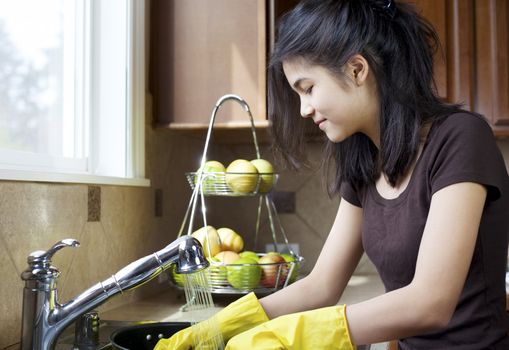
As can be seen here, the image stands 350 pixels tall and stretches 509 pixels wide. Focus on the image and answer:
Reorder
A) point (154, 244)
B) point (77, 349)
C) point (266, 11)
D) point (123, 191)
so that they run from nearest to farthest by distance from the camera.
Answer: point (77, 349), point (123, 191), point (266, 11), point (154, 244)

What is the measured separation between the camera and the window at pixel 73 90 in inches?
48.5

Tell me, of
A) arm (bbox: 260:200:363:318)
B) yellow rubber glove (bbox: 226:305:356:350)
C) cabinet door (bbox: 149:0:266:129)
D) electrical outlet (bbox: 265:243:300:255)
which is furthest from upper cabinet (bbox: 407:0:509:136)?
yellow rubber glove (bbox: 226:305:356:350)

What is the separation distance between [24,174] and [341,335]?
65 centimetres

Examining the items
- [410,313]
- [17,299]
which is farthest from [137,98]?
[410,313]

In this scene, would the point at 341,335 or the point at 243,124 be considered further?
the point at 243,124

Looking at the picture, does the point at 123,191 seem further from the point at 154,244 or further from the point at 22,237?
the point at 22,237

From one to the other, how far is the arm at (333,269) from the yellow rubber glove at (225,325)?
0.10 metres

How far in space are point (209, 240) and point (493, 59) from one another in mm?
1093

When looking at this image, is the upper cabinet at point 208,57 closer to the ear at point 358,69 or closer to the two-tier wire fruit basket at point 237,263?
the two-tier wire fruit basket at point 237,263

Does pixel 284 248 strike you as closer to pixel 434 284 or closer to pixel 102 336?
pixel 102 336

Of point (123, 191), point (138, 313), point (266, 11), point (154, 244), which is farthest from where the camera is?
point (154, 244)

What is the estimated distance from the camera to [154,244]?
1.71 metres

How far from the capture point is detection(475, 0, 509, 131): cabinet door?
1864mm

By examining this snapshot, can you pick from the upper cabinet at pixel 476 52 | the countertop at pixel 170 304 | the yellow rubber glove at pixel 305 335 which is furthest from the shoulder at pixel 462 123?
the upper cabinet at pixel 476 52
